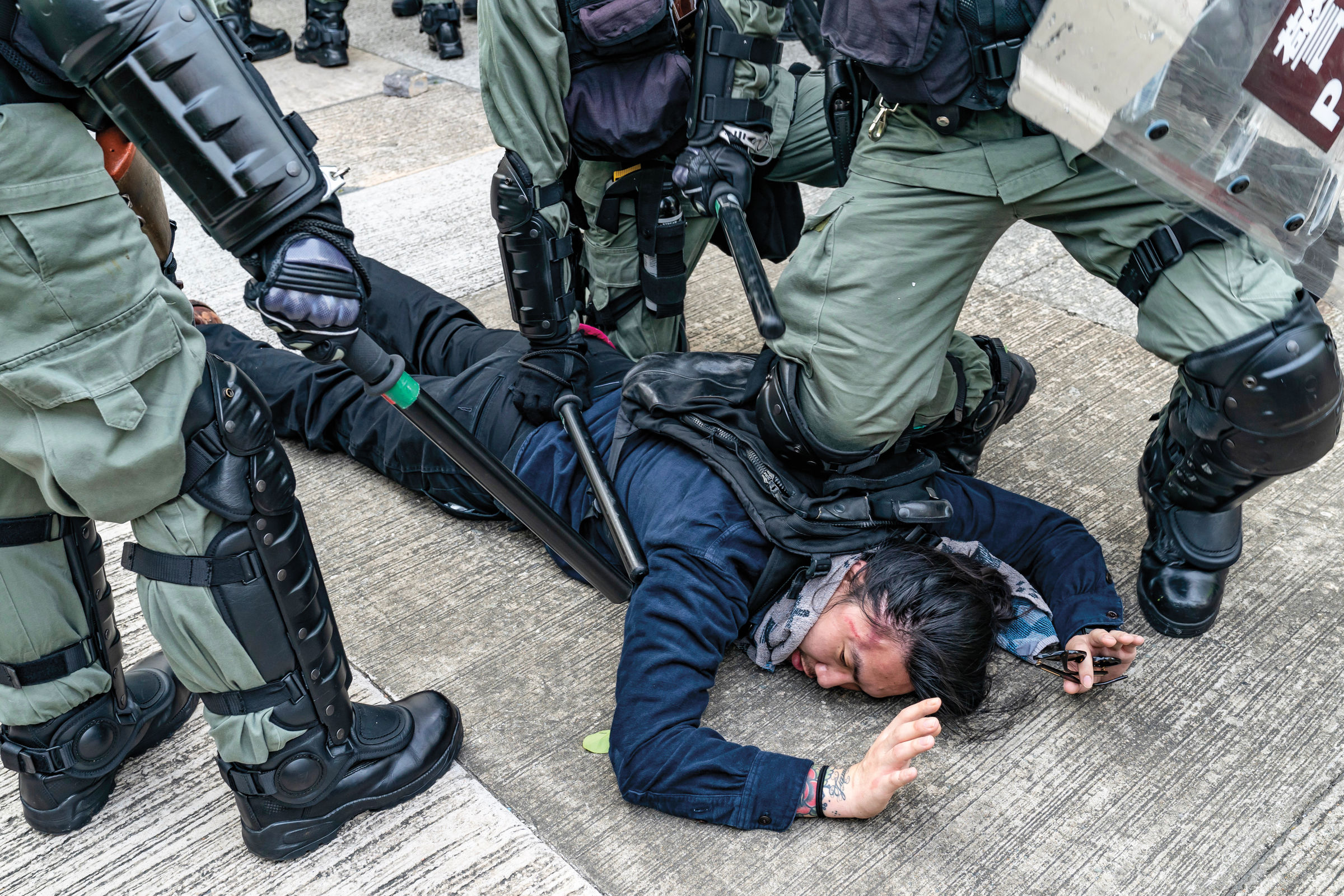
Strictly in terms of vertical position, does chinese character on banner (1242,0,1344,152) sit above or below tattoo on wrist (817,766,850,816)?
above

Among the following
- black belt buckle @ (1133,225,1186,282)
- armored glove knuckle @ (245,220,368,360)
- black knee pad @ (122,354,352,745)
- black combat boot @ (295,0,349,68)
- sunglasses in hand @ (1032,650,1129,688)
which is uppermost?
armored glove knuckle @ (245,220,368,360)

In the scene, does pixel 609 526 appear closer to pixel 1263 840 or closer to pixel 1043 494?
pixel 1043 494

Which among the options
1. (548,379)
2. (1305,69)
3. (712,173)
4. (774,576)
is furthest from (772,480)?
(1305,69)

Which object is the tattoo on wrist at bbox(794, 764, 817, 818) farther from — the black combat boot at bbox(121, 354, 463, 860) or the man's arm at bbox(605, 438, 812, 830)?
the black combat boot at bbox(121, 354, 463, 860)

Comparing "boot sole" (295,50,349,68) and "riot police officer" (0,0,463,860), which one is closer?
"riot police officer" (0,0,463,860)

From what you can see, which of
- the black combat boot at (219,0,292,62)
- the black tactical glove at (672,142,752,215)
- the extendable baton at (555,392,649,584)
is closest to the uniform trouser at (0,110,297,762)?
the extendable baton at (555,392,649,584)

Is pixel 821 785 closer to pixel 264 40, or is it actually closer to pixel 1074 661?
pixel 1074 661

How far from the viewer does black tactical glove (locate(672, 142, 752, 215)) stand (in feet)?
8.07

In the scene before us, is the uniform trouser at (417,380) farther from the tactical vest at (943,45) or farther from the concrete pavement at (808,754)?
the tactical vest at (943,45)

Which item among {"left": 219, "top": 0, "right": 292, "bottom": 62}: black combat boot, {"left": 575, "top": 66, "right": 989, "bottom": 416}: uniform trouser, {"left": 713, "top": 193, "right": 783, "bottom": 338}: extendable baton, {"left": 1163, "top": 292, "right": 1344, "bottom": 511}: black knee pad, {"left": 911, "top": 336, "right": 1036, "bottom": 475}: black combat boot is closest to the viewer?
{"left": 1163, "top": 292, "right": 1344, "bottom": 511}: black knee pad

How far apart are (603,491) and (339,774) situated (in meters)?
Answer: 0.75

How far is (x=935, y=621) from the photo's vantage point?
194 centimetres

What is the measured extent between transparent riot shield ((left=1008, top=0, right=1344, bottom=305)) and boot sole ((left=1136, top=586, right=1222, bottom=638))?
81 centimetres

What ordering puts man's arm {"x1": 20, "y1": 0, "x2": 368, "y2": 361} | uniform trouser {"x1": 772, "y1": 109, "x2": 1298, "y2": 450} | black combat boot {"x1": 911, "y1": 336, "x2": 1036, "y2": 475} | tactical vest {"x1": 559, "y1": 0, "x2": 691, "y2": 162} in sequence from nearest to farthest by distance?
man's arm {"x1": 20, "y1": 0, "x2": 368, "y2": 361}
uniform trouser {"x1": 772, "y1": 109, "x2": 1298, "y2": 450}
black combat boot {"x1": 911, "y1": 336, "x2": 1036, "y2": 475}
tactical vest {"x1": 559, "y1": 0, "x2": 691, "y2": 162}
